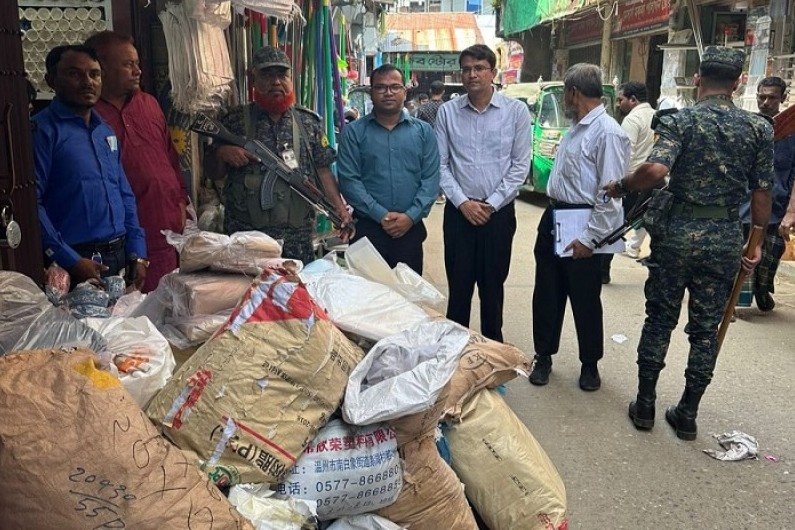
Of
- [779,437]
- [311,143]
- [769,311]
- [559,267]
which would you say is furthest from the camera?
[769,311]

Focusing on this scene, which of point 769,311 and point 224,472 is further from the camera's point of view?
point 769,311

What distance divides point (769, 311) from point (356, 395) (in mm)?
5063

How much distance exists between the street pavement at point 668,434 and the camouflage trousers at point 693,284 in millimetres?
413

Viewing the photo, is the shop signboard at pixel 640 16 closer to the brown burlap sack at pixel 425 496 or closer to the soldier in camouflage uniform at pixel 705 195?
the soldier in camouflage uniform at pixel 705 195

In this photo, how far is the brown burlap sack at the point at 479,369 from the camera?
2.50 metres

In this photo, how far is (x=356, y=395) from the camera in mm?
2055

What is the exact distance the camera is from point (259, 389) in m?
1.92

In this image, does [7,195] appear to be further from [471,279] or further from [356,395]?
[471,279]

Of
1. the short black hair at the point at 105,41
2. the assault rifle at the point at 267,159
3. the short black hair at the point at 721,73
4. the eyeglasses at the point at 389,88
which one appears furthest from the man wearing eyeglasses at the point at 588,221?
the short black hair at the point at 105,41

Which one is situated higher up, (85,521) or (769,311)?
(85,521)

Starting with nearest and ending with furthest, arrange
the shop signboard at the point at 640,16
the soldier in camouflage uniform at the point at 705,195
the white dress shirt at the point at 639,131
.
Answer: the soldier in camouflage uniform at the point at 705,195 < the white dress shirt at the point at 639,131 < the shop signboard at the point at 640,16

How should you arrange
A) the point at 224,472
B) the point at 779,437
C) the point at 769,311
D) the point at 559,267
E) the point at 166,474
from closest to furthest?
the point at 166,474 → the point at 224,472 → the point at 779,437 → the point at 559,267 → the point at 769,311

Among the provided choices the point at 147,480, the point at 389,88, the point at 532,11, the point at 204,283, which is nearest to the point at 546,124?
the point at 532,11

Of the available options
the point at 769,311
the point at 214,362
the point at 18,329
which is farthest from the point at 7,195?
the point at 769,311
